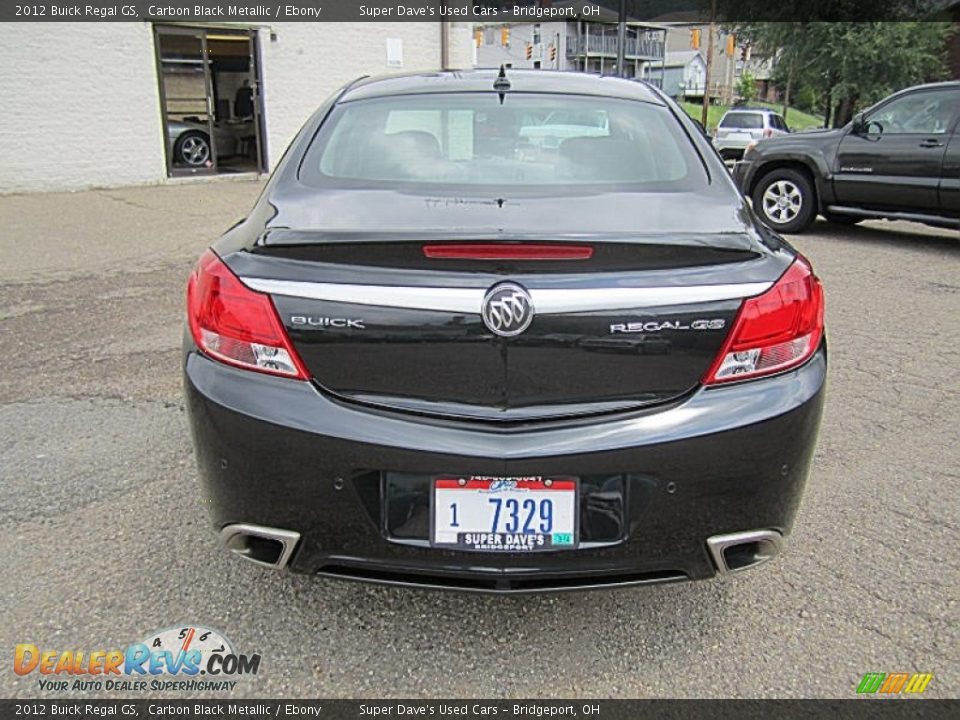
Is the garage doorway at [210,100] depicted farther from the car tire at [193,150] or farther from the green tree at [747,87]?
the green tree at [747,87]

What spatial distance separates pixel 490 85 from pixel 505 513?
1744mm

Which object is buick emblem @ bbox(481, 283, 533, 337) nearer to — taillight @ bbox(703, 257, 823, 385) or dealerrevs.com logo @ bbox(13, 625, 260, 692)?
taillight @ bbox(703, 257, 823, 385)

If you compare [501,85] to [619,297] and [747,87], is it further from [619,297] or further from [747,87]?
[747,87]

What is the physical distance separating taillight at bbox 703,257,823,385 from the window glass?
297 inches

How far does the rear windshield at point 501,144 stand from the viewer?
97.1 inches

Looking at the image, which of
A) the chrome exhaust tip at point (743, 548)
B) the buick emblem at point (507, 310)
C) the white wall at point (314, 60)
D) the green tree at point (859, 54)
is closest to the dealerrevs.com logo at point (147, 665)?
the buick emblem at point (507, 310)

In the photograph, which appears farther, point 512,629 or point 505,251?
point 512,629

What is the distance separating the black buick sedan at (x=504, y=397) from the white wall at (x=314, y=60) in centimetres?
1315

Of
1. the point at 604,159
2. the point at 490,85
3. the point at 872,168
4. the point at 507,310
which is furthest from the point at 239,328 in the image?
the point at 872,168

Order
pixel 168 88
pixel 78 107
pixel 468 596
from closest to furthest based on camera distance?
pixel 468 596 → pixel 78 107 → pixel 168 88

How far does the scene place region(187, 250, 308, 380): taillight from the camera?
192 centimetres

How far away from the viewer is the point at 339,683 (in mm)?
2115

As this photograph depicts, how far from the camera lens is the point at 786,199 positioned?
9391mm

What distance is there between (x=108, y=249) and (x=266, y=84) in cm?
732
